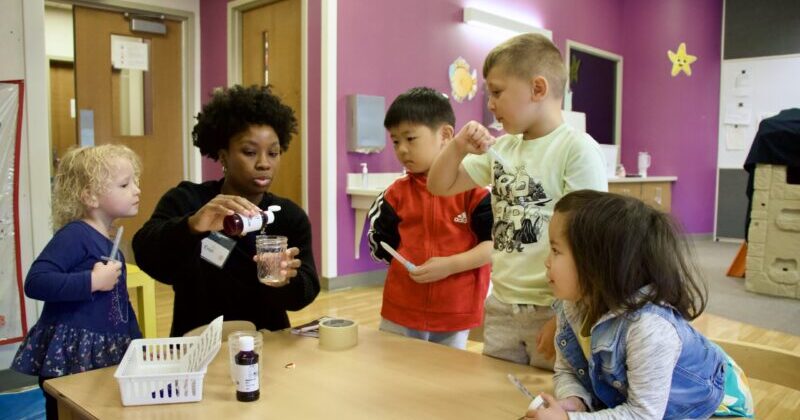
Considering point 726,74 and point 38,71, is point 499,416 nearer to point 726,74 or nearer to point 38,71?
point 38,71

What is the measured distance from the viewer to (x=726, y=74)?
737 cm

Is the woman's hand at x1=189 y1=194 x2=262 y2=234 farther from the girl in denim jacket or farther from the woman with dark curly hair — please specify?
the girl in denim jacket

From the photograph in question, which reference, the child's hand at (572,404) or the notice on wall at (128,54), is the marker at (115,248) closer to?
the child's hand at (572,404)

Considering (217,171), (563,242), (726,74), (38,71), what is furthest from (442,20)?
(563,242)

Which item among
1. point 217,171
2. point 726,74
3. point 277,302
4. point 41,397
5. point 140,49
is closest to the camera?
point 277,302

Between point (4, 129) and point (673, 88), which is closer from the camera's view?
point (4, 129)

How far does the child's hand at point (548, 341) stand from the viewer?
4.01ft

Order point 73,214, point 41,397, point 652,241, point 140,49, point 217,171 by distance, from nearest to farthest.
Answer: point 652,241 → point 73,214 → point 41,397 → point 140,49 → point 217,171

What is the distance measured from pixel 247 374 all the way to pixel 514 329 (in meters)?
0.62

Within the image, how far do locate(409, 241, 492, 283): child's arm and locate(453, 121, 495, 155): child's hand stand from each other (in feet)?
1.14

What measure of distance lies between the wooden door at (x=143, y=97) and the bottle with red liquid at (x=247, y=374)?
4.25 m

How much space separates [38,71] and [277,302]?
1779mm

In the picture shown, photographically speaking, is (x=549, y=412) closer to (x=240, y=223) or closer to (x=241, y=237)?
(x=240, y=223)

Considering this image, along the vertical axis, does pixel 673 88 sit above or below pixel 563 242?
above
